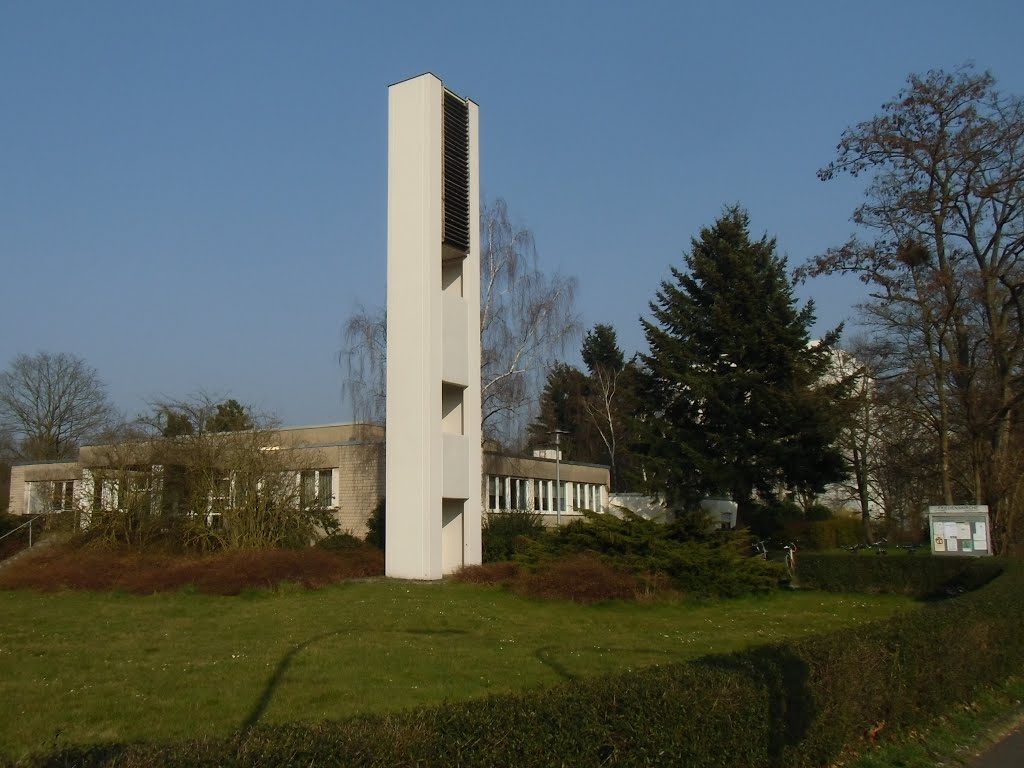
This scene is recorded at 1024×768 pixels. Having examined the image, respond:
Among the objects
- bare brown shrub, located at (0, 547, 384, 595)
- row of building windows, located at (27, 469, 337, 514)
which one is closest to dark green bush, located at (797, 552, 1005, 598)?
bare brown shrub, located at (0, 547, 384, 595)

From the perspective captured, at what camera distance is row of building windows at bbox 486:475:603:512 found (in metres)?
38.4

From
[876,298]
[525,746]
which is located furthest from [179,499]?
[525,746]

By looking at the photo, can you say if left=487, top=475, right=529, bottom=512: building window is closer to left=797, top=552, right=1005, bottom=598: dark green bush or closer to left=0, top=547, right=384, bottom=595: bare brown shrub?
left=0, top=547, right=384, bottom=595: bare brown shrub

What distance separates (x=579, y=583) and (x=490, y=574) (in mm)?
3477

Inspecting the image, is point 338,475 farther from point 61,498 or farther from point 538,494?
point 538,494

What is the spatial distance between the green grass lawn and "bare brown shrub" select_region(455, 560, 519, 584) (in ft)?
1.53

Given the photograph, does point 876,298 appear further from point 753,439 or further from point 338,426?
point 338,426

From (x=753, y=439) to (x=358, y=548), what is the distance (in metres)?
16.1

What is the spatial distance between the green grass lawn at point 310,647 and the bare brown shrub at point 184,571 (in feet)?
1.61

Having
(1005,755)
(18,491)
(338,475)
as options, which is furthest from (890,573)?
(18,491)

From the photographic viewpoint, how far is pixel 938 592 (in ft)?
77.1

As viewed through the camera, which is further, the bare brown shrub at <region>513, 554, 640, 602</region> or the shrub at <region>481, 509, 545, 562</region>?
the shrub at <region>481, 509, 545, 562</region>

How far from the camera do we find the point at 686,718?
6.01 m

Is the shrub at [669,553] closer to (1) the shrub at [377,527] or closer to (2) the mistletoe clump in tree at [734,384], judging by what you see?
(1) the shrub at [377,527]
